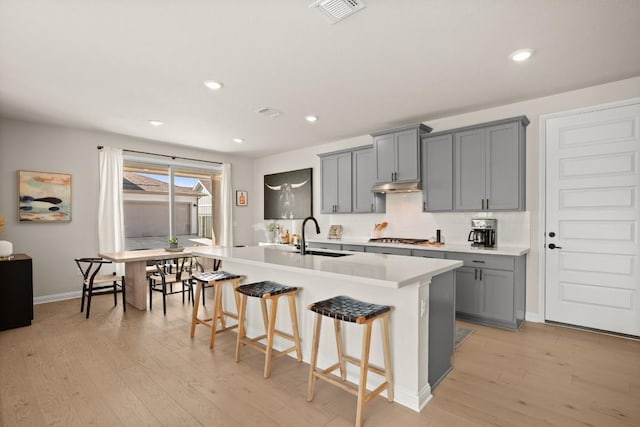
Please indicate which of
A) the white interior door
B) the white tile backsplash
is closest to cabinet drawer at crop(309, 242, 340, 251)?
the white tile backsplash

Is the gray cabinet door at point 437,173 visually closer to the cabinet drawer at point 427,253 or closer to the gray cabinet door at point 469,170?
the gray cabinet door at point 469,170

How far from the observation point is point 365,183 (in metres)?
4.85

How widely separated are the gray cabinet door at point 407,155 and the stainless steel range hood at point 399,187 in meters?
0.07

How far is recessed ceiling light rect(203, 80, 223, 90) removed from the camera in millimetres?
3143

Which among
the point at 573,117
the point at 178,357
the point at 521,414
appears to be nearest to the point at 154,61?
the point at 178,357

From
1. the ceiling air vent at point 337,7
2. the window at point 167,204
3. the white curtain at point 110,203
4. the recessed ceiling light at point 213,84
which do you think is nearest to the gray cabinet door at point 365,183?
the recessed ceiling light at point 213,84

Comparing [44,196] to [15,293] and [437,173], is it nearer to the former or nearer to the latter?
[15,293]

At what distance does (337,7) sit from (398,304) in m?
1.94

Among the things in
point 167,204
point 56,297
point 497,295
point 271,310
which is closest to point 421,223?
point 497,295

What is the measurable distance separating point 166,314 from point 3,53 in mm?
2971

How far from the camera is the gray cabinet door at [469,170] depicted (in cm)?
375

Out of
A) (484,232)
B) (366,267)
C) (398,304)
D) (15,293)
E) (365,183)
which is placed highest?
(365,183)

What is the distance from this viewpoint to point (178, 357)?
2771mm

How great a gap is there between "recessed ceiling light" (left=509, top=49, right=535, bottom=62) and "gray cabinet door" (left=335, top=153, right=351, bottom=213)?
2.67 meters
